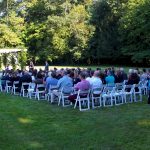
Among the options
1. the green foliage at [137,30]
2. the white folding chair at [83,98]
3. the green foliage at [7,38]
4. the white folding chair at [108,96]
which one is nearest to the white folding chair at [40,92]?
the white folding chair at [83,98]

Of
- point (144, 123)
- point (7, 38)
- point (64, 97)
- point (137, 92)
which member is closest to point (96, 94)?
point (64, 97)

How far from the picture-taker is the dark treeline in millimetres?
47781

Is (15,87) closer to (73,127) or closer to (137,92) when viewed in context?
(137,92)

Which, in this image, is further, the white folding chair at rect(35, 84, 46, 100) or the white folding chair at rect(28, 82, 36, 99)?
the white folding chair at rect(28, 82, 36, 99)

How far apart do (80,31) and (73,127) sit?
42.9 metres

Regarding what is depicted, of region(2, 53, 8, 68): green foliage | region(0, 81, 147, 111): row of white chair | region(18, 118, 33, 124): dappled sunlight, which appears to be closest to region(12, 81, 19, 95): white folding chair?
region(0, 81, 147, 111): row of white chair

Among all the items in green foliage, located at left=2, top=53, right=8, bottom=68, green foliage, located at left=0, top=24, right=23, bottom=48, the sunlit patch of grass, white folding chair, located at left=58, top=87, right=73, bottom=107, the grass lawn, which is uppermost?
green foliage, located at left=0, top=24, right=23, bottom=48

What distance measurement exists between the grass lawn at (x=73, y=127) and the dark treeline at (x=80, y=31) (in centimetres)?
3413

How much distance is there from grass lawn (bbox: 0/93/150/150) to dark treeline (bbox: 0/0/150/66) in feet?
112

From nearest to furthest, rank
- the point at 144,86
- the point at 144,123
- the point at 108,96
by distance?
the point at 144,123 < the point at 108,96 < the point at 144,86

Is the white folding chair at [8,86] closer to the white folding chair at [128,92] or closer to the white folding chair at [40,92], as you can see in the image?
the white folding chair at [40,92]

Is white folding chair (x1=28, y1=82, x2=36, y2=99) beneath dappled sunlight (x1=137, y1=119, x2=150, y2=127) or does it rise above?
above

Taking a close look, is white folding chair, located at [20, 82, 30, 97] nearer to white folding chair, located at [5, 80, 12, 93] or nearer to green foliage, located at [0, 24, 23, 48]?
white folding chair, located at [5, 80, 12, 93]

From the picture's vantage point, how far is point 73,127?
10.0 meters
